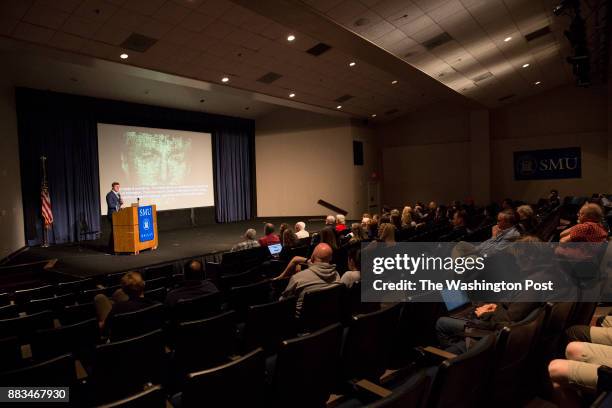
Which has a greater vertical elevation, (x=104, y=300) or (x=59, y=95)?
(x=59, y=95)

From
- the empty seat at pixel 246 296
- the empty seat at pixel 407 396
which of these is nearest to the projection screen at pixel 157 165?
the empty seat at pixel 246 296

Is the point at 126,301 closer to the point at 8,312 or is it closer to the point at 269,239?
the point at 8,312

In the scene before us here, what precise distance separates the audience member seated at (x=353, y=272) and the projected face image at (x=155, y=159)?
939 centimetres

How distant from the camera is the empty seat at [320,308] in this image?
2.93m

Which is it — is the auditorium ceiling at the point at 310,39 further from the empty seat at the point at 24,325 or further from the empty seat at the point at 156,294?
the empty seat at the point at 24,325

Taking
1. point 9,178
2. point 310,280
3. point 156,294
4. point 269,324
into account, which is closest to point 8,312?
point 156,294

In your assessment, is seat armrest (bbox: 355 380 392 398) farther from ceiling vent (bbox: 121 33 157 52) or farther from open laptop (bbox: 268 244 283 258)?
ceiling vent (bbox: 121 33 157 52)

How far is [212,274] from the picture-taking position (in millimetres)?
5664

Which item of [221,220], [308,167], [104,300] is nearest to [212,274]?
[104,300]

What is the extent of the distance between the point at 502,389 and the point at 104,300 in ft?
9.87

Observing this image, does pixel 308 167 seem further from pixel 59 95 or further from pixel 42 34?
pixel 42 34

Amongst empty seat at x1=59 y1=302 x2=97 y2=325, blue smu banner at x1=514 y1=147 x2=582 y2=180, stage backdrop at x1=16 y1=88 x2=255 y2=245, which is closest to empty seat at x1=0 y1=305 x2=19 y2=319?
empty seat at x1=59 y1=302 x2=97 y2=325

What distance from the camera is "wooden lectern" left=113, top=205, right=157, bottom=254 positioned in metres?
8.20

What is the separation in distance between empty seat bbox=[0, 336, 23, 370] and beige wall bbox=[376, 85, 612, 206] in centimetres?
1476
